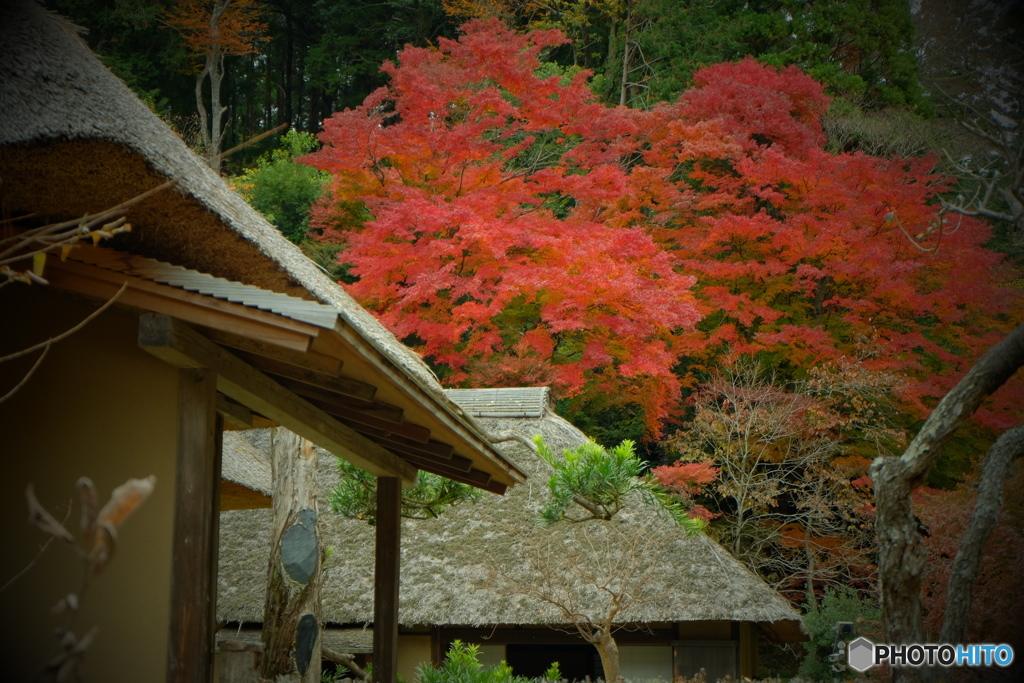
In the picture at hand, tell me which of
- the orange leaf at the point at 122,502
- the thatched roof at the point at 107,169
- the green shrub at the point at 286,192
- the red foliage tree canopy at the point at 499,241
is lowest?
the orange leaf at the point at 122,502

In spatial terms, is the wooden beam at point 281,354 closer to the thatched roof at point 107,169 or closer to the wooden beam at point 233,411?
the thatched roof at point 107,169

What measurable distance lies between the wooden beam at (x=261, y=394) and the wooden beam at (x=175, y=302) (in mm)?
60

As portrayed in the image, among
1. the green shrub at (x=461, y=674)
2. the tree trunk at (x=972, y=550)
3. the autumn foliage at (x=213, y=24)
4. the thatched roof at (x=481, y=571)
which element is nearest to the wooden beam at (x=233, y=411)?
the green shrub at (x=461, y=674)

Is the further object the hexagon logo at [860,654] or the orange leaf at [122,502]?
the hexagon logo at [860,654]

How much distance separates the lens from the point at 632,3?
51.1 feet

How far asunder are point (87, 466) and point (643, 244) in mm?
8515

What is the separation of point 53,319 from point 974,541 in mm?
5288

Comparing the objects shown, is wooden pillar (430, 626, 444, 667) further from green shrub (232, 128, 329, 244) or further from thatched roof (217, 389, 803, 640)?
green shrub (232, 128, 329, 244)

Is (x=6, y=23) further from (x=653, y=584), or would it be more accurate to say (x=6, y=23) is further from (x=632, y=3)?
(x=632, y=3)

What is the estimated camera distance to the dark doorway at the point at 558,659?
36.6 feet

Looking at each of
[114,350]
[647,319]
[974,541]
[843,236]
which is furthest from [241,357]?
[843,236]

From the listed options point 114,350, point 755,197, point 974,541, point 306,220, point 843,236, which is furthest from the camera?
point 306,220

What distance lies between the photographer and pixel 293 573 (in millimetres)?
5832

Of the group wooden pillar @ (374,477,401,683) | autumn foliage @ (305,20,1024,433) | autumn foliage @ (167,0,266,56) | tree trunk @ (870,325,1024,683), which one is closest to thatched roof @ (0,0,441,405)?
wooden pillar @ (374,477,401,683)
